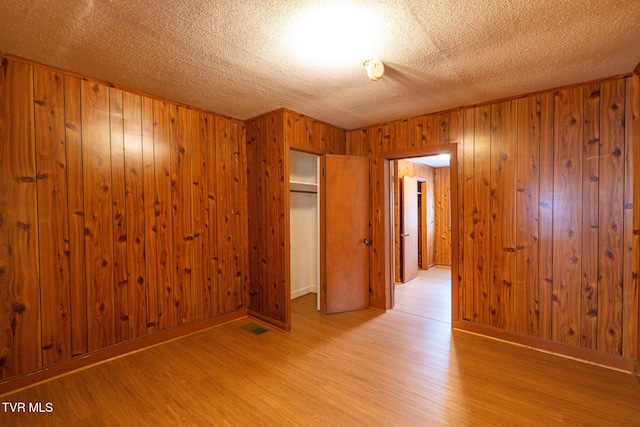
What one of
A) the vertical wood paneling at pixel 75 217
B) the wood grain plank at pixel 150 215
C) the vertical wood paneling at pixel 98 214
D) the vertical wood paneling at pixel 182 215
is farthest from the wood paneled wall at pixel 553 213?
the vertical wood paneling at pixel 75 217

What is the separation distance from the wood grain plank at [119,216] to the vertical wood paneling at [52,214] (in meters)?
0.34

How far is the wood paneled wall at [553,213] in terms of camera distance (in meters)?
2.40

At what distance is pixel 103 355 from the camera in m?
2.49

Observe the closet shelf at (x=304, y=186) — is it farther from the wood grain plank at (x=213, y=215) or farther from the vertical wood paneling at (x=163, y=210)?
the vertical wood paneling at (x=163, y=210)

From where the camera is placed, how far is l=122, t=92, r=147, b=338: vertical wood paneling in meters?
2.65

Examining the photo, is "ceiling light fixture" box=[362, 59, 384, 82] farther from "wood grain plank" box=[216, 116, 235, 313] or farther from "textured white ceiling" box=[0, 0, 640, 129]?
"wood grain plank" box=[216, 116, 235, 313]

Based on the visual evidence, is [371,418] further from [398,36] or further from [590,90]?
[590,90]

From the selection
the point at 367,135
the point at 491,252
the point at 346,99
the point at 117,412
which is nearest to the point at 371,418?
the point at 117,412

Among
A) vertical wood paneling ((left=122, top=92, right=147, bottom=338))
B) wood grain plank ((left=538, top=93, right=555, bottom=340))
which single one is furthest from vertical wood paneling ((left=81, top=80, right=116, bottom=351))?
wood grain plank ((left=538, top=93, right=555, bottom=340))

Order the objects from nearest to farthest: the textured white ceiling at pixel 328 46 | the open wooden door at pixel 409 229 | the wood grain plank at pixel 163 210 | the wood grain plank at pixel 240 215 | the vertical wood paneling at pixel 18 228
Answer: the textured white ceiling at pixel 328 46 → the vertical wood paneling at pixel 18 228 → the wood grain plank at pixel 163 210 → the wood grain plank at pixel 240 215 → the open wooden door at pixel 409 229

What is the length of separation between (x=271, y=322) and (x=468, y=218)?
264cm

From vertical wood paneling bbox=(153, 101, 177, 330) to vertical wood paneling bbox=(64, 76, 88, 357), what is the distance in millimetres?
600

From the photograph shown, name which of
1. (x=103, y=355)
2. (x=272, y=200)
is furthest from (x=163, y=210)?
(x=103, y=355)

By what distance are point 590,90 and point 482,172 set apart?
3.60ft
